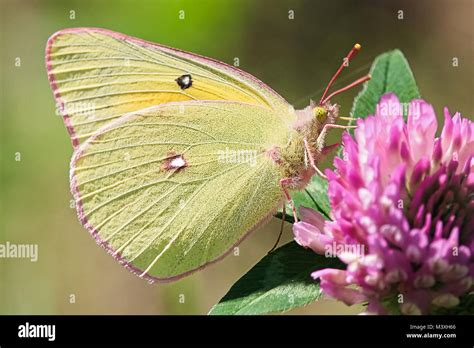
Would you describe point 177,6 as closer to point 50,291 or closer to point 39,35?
point 39,35

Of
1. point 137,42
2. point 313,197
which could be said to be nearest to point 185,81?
point 137,42

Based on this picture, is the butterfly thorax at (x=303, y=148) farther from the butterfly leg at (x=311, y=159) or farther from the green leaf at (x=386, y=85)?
the green leaf at (x=386, y=85)

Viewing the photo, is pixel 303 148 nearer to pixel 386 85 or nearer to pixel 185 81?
pixel 386 85

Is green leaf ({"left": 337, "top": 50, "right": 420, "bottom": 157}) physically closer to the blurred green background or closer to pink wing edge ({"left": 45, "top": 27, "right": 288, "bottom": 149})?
pink wing edge ({"left": 45, "top": 27, "right": 288, "bottom": 149})

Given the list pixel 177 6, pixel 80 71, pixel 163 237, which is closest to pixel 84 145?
pixel 80 71

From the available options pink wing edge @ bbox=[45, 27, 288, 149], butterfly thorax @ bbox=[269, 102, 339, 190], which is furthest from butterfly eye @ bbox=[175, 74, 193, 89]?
butterfly thorax @ bbox=[269, 102, 339, 190]

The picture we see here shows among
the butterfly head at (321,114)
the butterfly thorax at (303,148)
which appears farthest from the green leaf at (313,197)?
the butterfly head at (321,114)
